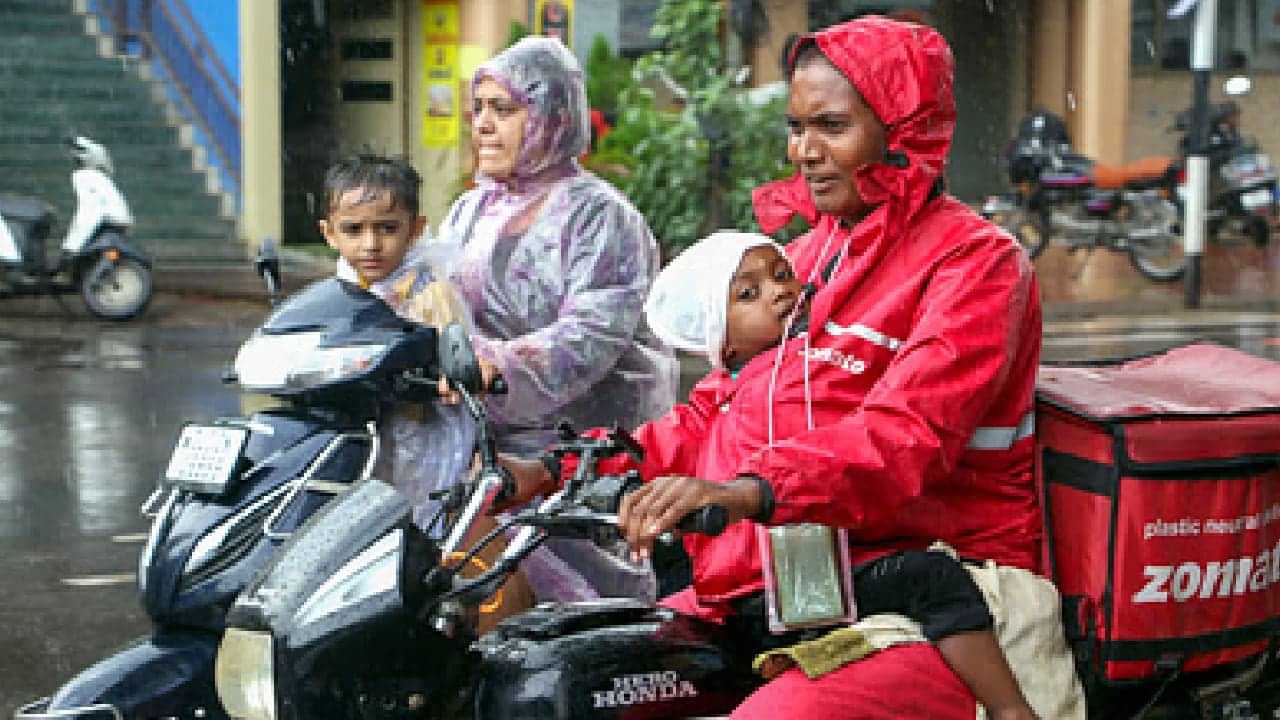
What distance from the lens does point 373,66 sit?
2206 centimetres

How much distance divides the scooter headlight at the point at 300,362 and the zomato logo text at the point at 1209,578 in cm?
173

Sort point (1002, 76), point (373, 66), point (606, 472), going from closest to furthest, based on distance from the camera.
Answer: point (606, 472), point (373, 66), point (1002, 76)

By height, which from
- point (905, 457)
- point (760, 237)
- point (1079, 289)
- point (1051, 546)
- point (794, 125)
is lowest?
point (1079, 289)

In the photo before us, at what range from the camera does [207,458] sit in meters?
3.74

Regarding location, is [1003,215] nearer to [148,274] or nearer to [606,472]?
[148,274]

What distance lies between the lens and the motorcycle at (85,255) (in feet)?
46.8

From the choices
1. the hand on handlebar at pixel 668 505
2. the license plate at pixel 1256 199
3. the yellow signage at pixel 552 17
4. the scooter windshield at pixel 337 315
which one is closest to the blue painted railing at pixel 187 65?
the yellow signage at pixel 552 17

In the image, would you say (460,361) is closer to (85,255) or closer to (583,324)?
(583,324)

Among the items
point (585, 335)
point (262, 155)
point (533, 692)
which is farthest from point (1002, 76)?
point (533, 692)

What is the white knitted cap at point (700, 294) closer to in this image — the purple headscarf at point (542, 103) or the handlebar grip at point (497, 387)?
the handlebar grip at point (497, 387)

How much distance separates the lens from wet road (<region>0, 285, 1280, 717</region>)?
20.6ft

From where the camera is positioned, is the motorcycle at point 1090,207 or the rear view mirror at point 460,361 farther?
the motorcycle at point 1090,207

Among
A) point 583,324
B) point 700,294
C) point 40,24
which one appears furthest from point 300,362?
point 40,24

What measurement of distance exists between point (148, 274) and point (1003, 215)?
8244 millimetres
